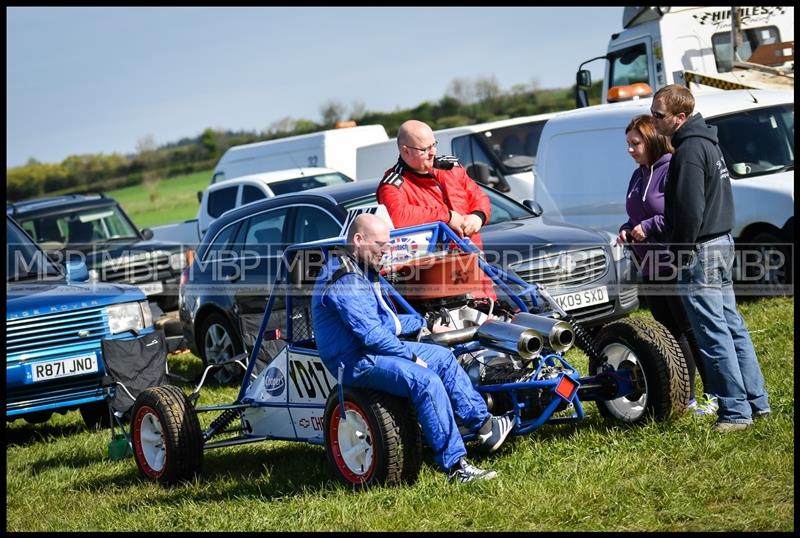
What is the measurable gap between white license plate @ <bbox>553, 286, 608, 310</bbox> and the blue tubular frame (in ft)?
8.38

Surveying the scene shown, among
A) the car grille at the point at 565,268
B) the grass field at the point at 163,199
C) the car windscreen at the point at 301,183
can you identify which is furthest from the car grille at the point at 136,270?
the grass field at the point at 163,199

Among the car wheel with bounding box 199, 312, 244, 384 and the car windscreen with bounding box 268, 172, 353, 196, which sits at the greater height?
the car windscreen with bounding box 268, 172, 353, 196

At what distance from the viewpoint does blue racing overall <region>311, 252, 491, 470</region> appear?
584 centimetres

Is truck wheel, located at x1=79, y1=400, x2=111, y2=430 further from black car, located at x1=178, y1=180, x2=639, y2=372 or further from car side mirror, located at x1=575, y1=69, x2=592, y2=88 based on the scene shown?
car side mirror, located at x1=575, y1=69, x2=592, y2=88

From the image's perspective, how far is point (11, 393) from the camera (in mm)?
9141

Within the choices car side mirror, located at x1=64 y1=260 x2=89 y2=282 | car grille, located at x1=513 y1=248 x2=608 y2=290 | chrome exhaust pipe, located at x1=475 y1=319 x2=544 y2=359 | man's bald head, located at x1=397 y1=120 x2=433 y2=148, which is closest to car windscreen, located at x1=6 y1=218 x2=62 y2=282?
car side mirror, located at x1=64 y1=260 x2=89 y2=282

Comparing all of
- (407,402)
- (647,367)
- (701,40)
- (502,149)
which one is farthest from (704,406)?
(701,40)

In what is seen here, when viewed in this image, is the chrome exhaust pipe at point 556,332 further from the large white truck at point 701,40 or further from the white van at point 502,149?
the large white truck at point 701,40

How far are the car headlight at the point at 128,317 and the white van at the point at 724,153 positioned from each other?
477 cm

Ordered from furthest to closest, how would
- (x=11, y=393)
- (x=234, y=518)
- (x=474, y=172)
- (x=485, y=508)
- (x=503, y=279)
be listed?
(x=474, y=172) < (x=11, y=393) < (x=503, y=279) < (x=234, y=518) < (x=485, y=508)

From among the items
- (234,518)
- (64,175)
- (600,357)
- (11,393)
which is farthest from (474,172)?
(64,175)

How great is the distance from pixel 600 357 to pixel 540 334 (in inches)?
23.8

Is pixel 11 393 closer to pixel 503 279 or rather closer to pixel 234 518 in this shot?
pixel 234 518

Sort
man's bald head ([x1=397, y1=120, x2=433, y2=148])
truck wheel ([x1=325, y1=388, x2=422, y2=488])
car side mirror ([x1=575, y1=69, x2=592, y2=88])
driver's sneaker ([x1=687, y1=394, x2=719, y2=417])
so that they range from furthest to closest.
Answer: car side mirror ([x1=575, y1=69, x2=592, y2=88]) < man's bald head ([x1=397, y1=120, x2=433, y2=148]) < driver's sneaker ([x1=687, y1=394, x2=719, y2=417]) < truck wheel ([x1=325, y1=388, x2=422, y2=488])
